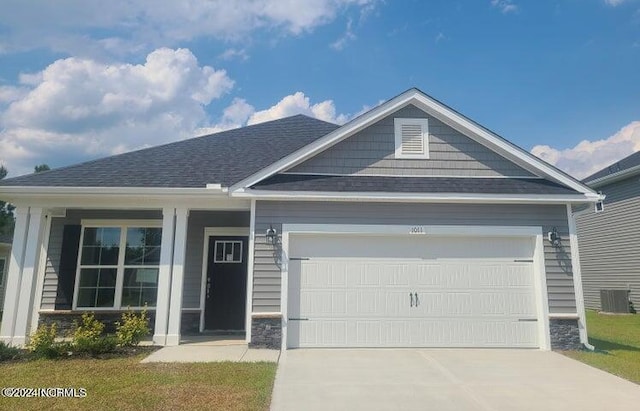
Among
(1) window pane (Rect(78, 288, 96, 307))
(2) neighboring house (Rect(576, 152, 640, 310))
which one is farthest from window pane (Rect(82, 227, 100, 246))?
(2) neighboring house (Rect(576, 152, 640, 310))

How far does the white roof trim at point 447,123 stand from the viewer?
332 inches

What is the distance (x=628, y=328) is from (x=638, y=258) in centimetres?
477

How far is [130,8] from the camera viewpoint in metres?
8.58

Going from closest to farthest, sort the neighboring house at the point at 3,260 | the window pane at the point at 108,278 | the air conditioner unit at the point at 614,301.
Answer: the window pane at the point at 108,278
the air conditioner unit at the point at 614,301
the neighboring house at the point at 3,260

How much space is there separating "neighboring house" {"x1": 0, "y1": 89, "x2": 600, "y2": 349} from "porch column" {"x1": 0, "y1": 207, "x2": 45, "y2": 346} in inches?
1.0

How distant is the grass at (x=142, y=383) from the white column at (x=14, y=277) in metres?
1.71

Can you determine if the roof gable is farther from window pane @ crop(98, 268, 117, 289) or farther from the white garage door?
window pane @ crop(98, 268, 117, 289)

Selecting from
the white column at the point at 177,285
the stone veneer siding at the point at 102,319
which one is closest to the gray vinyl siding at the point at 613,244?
the stone veneer siding at the point at 102,319

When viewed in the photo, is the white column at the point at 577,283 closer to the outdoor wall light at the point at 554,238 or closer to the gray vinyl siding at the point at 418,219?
the gray vinyl siding at the point at 418,219

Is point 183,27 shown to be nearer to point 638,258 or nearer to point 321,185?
point 321,185

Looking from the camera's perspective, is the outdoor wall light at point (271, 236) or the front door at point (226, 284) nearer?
the outdoor wall light at point (271, 236)

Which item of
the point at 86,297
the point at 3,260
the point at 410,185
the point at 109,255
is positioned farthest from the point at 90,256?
the point at 3,260

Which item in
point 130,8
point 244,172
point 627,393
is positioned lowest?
point 627,393

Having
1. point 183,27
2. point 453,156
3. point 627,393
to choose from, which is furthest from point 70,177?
point 627,393
